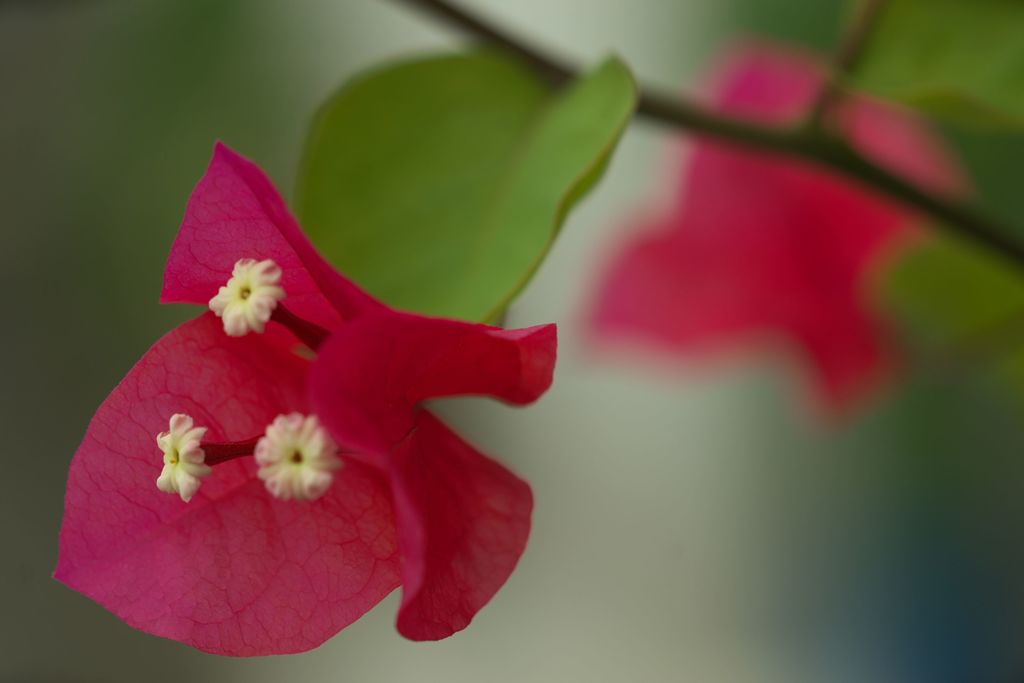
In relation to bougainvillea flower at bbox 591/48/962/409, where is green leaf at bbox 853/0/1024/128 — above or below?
above

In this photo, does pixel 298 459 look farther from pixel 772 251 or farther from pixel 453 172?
pixel 772 251

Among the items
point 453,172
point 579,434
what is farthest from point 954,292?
point 579,434

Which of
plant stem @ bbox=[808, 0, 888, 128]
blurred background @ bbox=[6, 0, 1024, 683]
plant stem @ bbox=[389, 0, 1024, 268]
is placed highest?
plant stem @ bbox=[808, 0, 888, 128]

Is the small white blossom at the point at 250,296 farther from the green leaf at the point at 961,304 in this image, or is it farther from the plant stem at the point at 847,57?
the green leaf at the point at 961,304

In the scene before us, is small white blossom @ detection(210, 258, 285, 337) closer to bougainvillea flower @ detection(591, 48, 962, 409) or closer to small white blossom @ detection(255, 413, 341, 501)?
small white blossom @ detection(255, 413, 341, 501)

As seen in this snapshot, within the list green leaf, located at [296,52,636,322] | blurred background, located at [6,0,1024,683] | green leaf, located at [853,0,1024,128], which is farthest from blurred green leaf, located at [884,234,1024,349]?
blurred background, located at [6,0,1024,683]

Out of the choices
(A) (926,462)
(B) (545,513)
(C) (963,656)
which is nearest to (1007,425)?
(A) (926,462)

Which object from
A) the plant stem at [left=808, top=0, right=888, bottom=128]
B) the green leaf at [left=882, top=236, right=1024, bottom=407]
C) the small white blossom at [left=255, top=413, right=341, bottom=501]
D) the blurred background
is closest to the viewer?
the small white blossom at [left=255, top=413, right=341, bottom=501]
